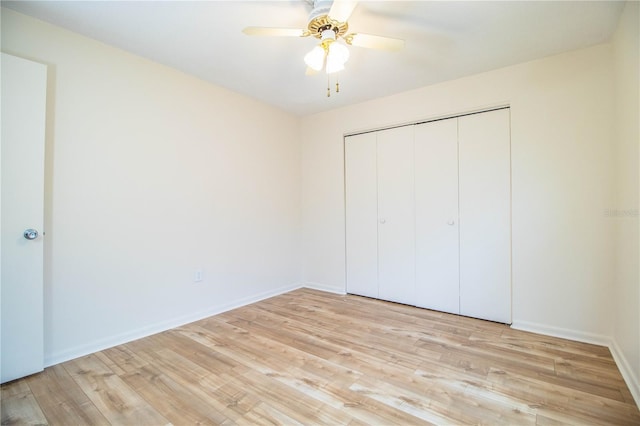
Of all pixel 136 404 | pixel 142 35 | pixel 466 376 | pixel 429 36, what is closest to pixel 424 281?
pixel 466 376

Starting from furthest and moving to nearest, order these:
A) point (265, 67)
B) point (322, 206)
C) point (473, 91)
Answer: point (322, 206) < point (473, 91) < point (265, 67)

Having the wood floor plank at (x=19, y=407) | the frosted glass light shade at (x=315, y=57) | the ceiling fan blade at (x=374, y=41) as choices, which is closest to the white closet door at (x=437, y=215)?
the ceiling fan blade at (x=374, y=41)

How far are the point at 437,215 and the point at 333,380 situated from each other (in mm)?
2021

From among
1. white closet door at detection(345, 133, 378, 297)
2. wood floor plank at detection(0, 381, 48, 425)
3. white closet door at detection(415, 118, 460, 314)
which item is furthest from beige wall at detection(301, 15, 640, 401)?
wood floor plank at detection(0, 381, 48, 425)

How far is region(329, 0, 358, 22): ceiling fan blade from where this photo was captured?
5.00ft

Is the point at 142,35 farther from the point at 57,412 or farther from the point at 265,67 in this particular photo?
A: the point at 57,412

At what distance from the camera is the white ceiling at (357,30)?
1883mm

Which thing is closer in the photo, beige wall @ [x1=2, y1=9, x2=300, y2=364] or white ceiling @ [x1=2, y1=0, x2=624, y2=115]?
white ceiling @ [x1=2, y1=0, x2=624, y2=115]

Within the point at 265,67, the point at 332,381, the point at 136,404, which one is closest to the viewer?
the point at 136,404

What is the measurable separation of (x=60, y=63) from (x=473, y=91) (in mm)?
3492

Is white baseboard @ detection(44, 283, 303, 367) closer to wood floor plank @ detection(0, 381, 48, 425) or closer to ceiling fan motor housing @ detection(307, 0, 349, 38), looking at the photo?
wood floor plank @ detection(0, 381, 48, 425)

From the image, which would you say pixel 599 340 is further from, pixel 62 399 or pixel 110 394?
pixel 62 399

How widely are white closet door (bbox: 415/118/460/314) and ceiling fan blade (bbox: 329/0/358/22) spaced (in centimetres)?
183

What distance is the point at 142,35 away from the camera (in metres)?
2.19
